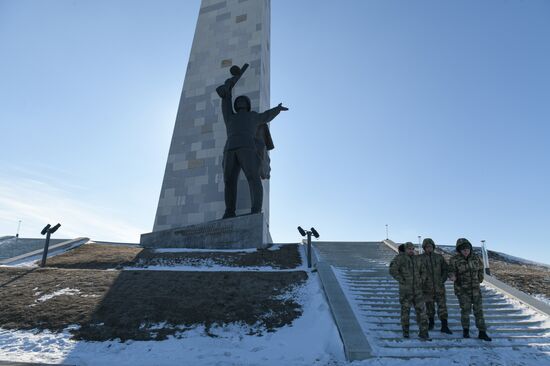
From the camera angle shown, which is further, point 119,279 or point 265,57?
point 265,57

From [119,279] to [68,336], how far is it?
10.00ft

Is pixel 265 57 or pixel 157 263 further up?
pixel 265 57

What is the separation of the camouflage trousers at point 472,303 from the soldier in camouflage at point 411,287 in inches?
25.5

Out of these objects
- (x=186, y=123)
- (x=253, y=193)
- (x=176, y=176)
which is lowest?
(x=253, y=193)

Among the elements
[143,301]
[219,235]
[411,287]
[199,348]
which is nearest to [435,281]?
[411,287]

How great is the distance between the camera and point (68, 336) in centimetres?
730

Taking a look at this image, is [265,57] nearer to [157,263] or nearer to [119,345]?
[157,263]

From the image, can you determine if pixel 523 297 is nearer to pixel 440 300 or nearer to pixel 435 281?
pixel 440 300

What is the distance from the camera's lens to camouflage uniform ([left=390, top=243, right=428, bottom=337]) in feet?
22.8

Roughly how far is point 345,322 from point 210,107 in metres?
14.6

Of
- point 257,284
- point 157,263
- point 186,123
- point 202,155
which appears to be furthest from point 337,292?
point 186,123

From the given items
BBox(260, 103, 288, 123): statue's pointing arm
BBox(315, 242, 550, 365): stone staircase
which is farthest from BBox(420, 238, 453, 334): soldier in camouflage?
BBox(260, 103, 288, 123): statue's pointing arm

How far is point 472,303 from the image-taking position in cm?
697

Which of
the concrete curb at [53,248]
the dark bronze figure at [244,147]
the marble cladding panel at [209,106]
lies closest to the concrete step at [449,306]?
the dark bronze figure at [244,147]
